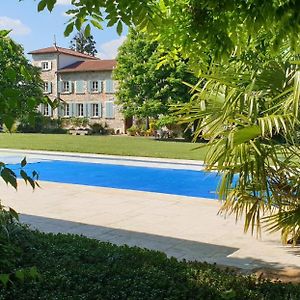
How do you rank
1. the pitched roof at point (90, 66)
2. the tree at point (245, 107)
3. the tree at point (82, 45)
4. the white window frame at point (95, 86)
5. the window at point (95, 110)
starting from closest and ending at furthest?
the tree at point (245, 107) → the pitched roof at point (90, 66) → the window at point (95, 110) → the white window frame at point (95, 86) → the tree at point (82, 45)

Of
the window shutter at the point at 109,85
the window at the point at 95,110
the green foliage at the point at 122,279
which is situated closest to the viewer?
the green foliage at the point at 122,279

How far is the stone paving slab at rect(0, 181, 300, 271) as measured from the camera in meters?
6.26

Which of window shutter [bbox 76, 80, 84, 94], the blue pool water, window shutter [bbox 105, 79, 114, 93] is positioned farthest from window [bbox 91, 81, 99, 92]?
the blue pool water

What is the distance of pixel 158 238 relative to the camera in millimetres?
7070

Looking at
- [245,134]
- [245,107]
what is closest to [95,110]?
[245,107]

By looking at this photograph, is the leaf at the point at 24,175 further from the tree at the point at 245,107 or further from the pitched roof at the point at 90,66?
the pitched roof at the point at 90,66

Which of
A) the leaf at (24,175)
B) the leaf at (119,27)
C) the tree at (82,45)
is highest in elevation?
the tree at (82,45)

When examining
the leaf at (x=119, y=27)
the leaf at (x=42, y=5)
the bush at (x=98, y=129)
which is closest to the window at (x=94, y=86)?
the bush at (x=98, y=129)

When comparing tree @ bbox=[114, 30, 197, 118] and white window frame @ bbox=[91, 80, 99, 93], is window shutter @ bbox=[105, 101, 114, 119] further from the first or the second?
tree @ bbox=[114, 30, 197, 118]

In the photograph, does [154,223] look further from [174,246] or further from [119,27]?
[119,27]

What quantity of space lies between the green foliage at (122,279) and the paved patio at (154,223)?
1.41m

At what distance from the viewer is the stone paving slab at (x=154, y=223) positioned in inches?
246

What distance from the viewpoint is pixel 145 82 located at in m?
35.3

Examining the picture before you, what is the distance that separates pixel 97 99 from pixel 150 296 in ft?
152
